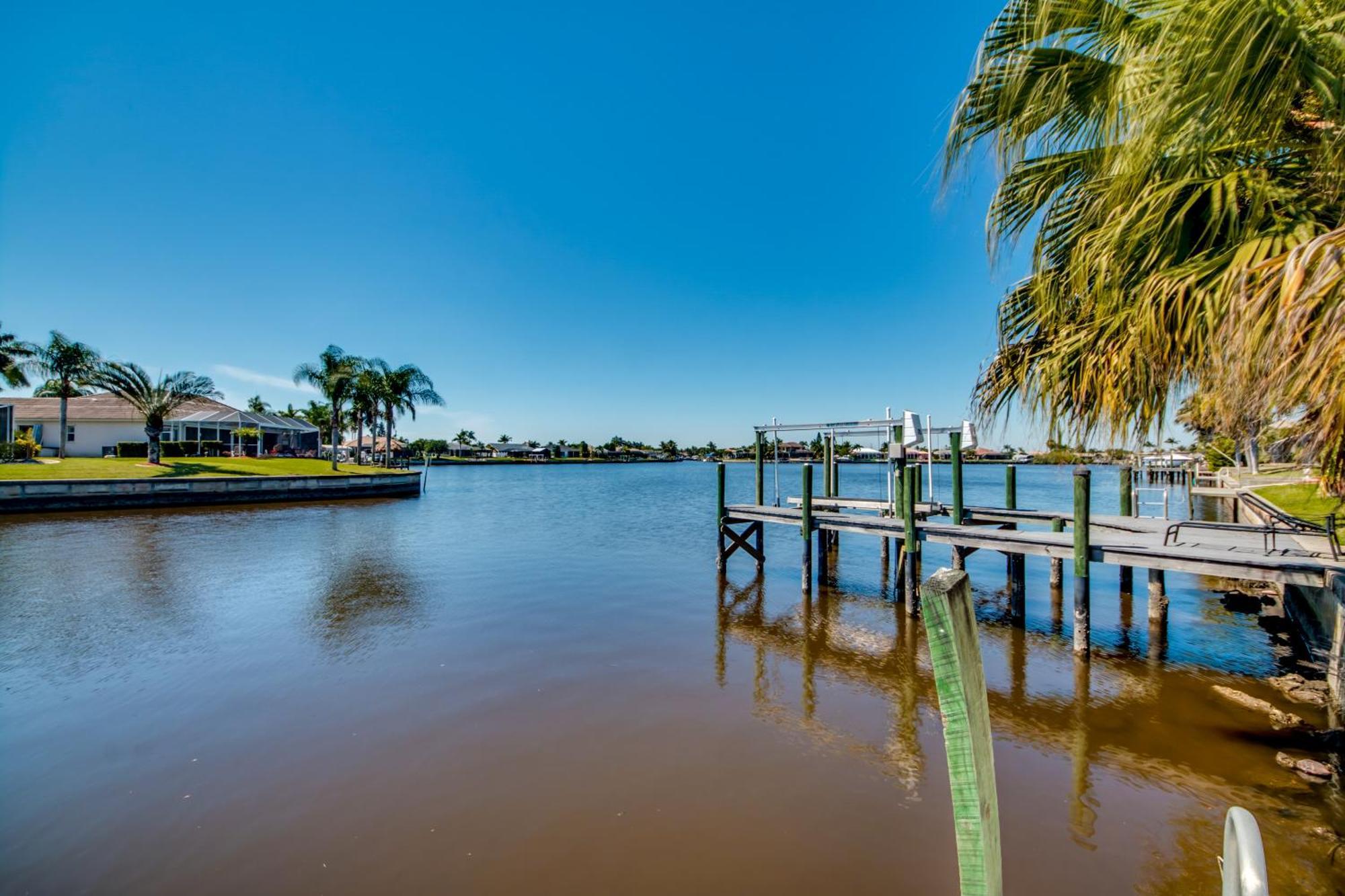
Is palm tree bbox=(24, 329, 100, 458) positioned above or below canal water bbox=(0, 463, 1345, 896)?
above

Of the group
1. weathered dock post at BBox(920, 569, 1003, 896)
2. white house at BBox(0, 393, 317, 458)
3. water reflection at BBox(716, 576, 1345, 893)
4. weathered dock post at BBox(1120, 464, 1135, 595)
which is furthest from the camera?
white house at BBox(0, 393, 317, 458)

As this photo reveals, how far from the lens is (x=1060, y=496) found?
150 feet

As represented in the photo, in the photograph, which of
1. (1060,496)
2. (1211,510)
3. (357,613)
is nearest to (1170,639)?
(357,613)

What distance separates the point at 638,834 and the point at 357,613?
10049mm

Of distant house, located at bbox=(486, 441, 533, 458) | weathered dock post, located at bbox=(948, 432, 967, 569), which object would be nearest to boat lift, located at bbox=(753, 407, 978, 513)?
weathered dock post, located at bbox=(948, 432, 967, 569)

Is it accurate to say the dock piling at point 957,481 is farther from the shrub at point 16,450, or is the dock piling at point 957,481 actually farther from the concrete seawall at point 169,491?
the shrub at point 16,450

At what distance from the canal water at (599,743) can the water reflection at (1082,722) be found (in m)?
0.04

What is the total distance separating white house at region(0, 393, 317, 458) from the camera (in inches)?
1783

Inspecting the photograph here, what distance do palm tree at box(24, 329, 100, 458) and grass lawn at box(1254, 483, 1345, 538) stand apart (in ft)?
192

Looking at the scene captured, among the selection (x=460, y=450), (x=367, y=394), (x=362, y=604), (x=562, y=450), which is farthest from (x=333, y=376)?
(x=562, y=450)

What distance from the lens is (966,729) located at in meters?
1.86

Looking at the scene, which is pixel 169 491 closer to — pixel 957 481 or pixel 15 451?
pixel 15 451

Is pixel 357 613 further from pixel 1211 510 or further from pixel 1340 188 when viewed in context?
pixel 1211 510

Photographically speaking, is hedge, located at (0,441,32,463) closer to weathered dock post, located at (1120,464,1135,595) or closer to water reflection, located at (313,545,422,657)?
water reflection, located at (313,545,422,657)
